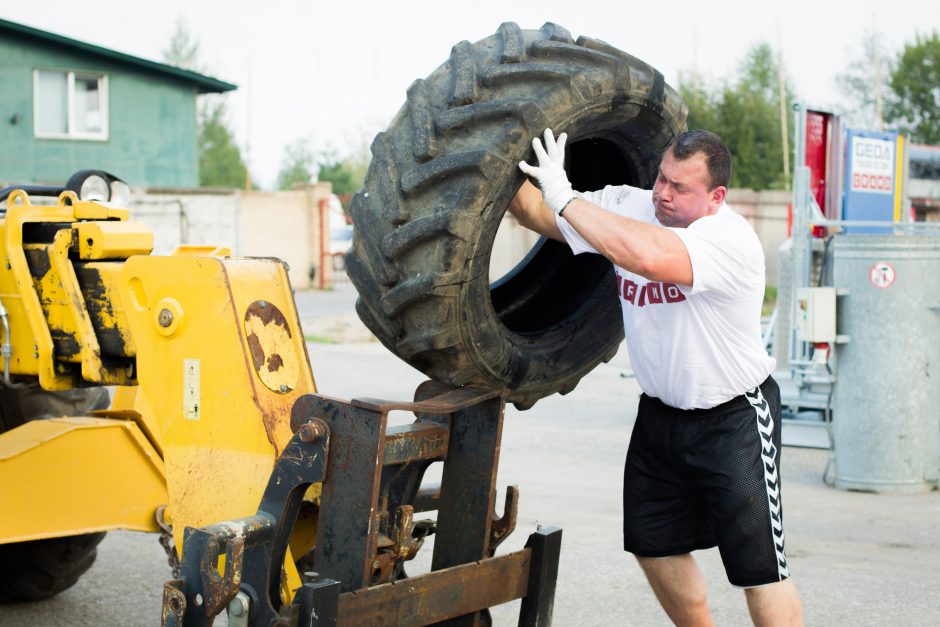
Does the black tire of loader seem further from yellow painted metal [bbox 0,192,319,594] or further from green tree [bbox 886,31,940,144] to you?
green tree [bbox 886,31,940,144]

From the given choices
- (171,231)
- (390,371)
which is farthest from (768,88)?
Answer: (390,371)

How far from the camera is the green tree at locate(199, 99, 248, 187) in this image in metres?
55.4

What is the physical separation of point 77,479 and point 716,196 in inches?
97.4

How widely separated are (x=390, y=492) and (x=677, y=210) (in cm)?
126

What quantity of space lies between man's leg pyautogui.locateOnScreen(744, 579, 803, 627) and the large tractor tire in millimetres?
3039

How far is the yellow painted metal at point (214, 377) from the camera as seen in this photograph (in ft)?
10.9

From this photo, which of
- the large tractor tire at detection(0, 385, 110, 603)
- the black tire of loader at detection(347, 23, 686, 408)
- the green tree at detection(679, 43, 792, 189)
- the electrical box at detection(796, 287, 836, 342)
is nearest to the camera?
the black tire of loader at detection(347, 23, 686, 408)

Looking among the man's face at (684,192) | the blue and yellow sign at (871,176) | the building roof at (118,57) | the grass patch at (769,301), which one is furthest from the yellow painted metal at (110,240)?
the building roof at (118,57)

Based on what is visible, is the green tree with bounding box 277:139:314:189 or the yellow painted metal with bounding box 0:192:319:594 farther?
the green tree with bounding box 277:139:314:189

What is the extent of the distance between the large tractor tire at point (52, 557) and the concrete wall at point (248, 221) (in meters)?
18.8

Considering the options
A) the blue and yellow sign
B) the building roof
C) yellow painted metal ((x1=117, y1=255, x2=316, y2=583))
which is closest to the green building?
the building roof

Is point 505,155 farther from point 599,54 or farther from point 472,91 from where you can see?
point 599,54

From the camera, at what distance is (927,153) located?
27.4 metres

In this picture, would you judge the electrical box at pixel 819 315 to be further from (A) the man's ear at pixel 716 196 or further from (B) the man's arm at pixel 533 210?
(B) the man's arm at pixel 533 210
